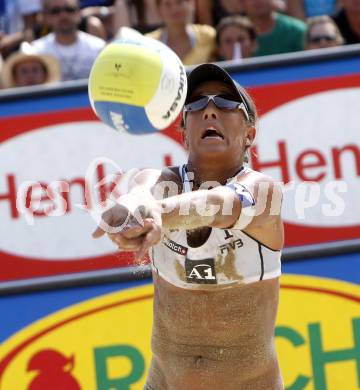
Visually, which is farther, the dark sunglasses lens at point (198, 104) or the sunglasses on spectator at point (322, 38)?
the sunglasses on spectator at point (322, 38)

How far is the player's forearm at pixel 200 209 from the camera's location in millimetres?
3117

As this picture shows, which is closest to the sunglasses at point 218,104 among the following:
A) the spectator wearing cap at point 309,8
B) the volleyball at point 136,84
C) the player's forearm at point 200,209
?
the volleyball at point 136,84

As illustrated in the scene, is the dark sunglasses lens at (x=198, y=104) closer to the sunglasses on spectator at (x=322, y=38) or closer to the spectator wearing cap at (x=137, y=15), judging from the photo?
the sunglasses on spectator at (x=322, y=38)

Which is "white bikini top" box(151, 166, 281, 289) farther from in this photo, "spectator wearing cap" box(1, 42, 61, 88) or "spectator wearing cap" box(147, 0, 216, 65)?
"spectator wearing cap" box(147, 0, 216, 65)

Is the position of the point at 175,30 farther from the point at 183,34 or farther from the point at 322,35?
the point at 322,35

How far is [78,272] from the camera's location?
5.66 meters

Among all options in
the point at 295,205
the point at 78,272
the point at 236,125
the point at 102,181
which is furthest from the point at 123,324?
the point at 236,125

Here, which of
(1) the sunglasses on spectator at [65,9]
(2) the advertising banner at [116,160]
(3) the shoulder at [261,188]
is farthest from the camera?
(1) the sunglasses on spectator at [65,9]

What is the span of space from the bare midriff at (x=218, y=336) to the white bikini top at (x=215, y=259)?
0.15 ft

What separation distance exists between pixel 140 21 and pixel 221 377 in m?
4.55

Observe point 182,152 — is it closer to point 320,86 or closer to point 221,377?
point 320,86

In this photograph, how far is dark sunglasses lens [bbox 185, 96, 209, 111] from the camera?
374 cm

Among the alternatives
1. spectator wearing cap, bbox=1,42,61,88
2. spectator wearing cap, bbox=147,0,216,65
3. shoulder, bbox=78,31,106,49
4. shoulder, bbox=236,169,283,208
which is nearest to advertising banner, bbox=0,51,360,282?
spectator wearing cap, bbox=1,42,61,88

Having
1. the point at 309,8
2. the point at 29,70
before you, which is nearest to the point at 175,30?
the point at 29,70
